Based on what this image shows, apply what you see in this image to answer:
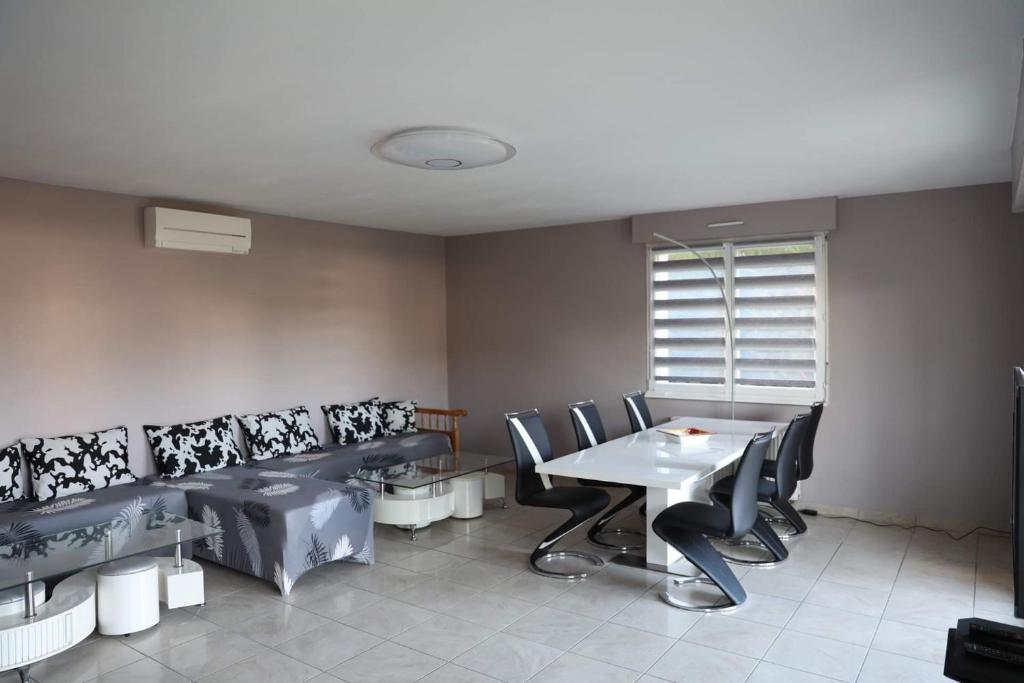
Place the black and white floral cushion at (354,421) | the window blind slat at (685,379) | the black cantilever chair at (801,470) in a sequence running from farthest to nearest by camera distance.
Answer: the black and white floral cushion at (354,421) < the window blind slat at (685,379) < the black cantilever chair at (801,470)

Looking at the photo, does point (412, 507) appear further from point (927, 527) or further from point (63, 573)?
point (927, 527)

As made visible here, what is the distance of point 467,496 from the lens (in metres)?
5.37

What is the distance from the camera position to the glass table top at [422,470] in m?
4.99

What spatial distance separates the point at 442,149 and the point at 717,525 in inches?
93.5

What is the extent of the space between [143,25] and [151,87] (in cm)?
63

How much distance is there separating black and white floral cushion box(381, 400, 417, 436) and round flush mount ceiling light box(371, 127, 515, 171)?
3.26m

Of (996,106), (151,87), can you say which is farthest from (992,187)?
(151,87)

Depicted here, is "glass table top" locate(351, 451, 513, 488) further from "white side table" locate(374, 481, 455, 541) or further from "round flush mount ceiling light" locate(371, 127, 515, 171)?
"round flush mount ceiling light" locate(371, 127, 515, 171)

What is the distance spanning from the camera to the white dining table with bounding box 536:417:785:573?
3.83 meters

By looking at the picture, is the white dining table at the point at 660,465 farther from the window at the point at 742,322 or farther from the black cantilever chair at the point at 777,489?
the window at the point at 742,322

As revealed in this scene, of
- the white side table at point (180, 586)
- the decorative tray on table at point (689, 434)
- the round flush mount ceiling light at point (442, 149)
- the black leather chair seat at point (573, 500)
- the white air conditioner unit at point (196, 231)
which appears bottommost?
the white side table at point (180, 586)

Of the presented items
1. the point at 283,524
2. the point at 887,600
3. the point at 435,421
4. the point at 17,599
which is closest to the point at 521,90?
the point at 283,524

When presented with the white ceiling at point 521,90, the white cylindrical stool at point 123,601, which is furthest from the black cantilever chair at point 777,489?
the white cylindrical stool at point 123,601

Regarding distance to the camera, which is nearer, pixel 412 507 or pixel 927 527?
pixel 412 507
